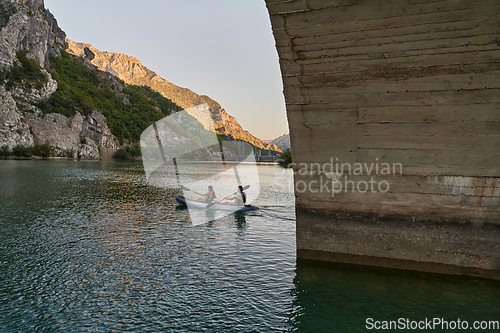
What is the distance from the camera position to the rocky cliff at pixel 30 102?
87.3m

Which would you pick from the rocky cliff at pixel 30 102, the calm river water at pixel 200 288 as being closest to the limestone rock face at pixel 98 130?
the rocky cliff at pixel 30 102

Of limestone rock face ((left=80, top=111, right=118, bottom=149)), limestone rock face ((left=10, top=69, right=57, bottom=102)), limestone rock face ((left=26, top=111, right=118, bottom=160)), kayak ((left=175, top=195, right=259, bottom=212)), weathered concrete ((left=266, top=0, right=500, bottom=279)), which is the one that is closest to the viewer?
weathered concrete ((left=266, top=0, right=500, bottom=279))

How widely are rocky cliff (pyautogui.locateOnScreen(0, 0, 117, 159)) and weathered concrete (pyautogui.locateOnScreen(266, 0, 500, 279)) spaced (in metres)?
99.9

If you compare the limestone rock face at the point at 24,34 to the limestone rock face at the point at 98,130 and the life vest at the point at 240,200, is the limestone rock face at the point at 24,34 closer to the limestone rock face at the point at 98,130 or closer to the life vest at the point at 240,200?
the limestone rock face at the point at 98,130

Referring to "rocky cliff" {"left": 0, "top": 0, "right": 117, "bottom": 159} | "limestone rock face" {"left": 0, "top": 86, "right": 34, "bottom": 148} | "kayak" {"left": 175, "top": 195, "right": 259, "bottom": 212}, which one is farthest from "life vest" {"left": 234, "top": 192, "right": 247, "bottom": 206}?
"limestone rock face" {"left": 0, "top": 86, "right": 34, "bottom": 148}

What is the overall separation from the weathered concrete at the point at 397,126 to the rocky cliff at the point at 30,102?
9993cm

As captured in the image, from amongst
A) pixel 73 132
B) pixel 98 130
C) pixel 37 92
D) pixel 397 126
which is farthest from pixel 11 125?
pixel 397 126

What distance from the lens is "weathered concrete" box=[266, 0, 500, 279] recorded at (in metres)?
6.29

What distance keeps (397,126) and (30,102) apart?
122m

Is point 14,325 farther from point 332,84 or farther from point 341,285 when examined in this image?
point 332,84

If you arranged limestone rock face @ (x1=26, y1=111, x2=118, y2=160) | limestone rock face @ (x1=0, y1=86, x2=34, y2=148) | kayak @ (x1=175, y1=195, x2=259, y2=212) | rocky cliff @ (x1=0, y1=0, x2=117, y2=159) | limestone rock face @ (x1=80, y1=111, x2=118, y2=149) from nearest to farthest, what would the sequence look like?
kayak @ (x1=175, y1=195, x2=259, y2=212)
limestone rock face @ (x1=0, y1=86, x2=34, y2=148)
rocky cliff @ (x1=0, y1=0, x2=117, y2=159)
limestone rock face @ (x1=26, y1=111, x2=118, y2=160)
limestone rock face @ (x1=80, y1=111, x2=118, y2=149)

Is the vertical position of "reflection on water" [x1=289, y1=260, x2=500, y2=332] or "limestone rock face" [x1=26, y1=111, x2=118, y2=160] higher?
"limestone rock face" [x1=26, y1=111, x2=118, y2=160]

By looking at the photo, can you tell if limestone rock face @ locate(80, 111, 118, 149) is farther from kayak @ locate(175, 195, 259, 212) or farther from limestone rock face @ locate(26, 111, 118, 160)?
kayak @ locate(175, 195, 259, 212)

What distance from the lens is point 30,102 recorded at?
329 feet
